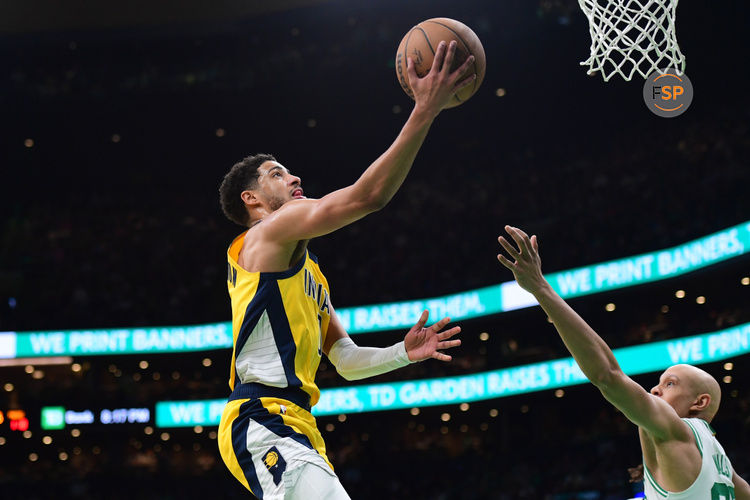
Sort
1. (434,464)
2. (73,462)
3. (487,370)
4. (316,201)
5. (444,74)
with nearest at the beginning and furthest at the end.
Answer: (444,74), (316,201), (487,370), (434,464), (73,462)

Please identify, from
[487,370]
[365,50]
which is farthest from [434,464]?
[365,50]

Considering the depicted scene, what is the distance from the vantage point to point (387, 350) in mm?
3668

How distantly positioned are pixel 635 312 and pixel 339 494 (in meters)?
17.0

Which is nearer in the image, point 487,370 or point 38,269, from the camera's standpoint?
point 487,370

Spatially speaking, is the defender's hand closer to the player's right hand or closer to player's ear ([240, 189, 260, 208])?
the player's right hand

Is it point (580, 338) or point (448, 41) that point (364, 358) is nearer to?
point (580, 338)

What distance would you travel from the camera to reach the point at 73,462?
2167 centimetres

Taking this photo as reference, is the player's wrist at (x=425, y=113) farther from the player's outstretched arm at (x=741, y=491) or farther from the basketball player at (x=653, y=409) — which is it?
the player's outstretched arm at (x=741, y=491)

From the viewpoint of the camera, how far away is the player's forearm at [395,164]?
295 cm

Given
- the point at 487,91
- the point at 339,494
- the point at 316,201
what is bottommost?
the point at 339,494

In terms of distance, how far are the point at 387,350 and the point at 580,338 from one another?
815mm

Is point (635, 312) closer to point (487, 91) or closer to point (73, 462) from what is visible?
point (487, 91)

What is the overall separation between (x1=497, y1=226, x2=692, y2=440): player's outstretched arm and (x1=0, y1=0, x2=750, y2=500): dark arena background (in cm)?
1273

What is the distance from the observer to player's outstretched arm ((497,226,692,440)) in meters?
3.38
